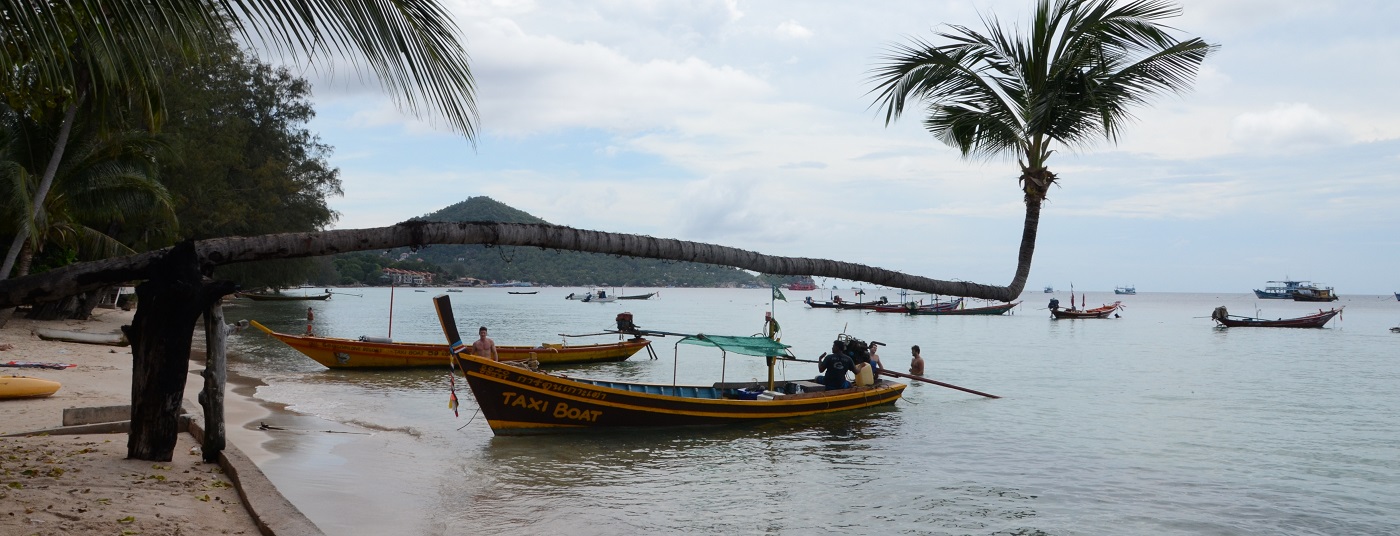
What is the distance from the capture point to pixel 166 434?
723 centimetres

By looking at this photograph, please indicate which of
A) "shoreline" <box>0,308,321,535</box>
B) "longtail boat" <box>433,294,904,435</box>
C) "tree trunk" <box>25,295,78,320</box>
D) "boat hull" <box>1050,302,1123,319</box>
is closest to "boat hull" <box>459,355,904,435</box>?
"longtail boat" <box>433,294,904,435</box>

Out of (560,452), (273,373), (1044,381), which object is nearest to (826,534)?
(560,452)

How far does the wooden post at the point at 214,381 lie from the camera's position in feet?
23.6

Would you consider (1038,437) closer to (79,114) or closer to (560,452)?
(560,452)

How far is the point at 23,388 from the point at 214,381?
617 centimetres

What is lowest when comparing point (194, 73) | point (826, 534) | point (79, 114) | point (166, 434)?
point (826, 534)

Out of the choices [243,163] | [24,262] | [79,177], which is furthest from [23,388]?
[243,163]

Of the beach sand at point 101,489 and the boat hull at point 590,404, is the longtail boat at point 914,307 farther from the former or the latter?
the beach sand at point 101,489

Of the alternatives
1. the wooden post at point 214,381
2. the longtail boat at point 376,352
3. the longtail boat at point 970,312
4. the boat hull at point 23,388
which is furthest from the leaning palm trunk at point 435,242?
the longtail boat at point 970,312

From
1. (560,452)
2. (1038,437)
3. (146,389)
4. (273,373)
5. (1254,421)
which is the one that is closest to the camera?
(146,389)

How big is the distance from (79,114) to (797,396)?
46.6 ft

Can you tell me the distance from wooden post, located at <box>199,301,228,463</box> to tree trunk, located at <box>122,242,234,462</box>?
363mm

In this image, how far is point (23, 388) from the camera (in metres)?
11.5

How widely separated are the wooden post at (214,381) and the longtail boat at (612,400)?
4596mm
